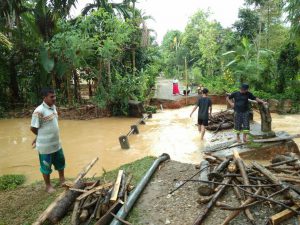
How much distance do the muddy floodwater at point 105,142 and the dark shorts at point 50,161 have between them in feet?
3.74

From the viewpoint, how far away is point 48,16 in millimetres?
15656

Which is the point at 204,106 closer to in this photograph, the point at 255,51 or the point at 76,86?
the point at 76,86

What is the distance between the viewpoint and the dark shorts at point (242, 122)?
8188 mm

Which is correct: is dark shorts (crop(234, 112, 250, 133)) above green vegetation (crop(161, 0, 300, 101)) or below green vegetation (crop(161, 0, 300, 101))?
below

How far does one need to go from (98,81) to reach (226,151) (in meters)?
9.05

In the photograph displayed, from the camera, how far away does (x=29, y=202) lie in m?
5.30

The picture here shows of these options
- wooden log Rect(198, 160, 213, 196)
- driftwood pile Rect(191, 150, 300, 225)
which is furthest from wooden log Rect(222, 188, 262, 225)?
wooden log Rect(198, 160, 213, 196)

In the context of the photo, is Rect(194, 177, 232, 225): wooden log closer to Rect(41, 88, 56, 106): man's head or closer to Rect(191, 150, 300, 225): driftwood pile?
Rect(191, 150, 300, 225): driftwood pile

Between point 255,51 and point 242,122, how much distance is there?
12.8 meters

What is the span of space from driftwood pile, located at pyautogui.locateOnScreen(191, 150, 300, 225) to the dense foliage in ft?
34.5

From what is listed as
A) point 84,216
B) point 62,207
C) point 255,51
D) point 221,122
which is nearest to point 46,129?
point 62,207

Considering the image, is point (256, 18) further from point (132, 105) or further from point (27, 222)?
point (27, 222)

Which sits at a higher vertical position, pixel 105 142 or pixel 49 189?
pixel 49 189

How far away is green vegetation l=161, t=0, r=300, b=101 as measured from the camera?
1664 cm
